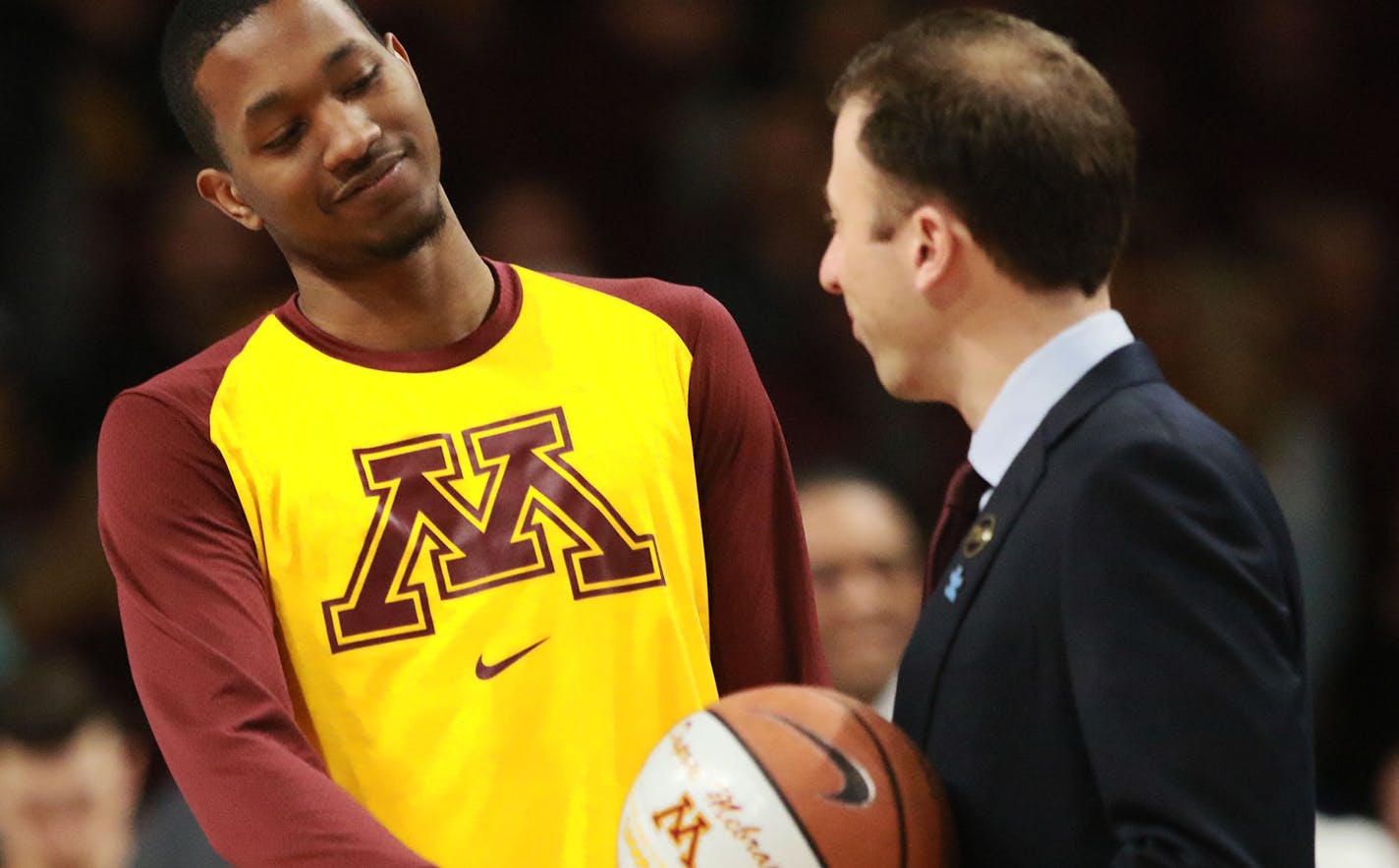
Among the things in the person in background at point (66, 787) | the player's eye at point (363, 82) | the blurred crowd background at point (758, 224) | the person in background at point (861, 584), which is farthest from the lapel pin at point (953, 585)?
the blurred crowd background at point (758, 224)

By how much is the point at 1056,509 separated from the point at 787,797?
0.45 metres

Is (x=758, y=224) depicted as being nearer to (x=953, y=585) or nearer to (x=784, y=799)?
(x=953, y=585)

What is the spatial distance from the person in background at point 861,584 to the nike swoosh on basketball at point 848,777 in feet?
8.48

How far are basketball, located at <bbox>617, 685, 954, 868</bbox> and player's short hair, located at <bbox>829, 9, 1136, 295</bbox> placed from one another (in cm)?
59

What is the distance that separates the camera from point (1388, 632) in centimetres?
Result: 619

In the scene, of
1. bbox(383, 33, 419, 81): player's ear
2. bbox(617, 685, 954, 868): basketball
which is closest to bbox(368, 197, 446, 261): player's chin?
bbox(383, 33, 419, 81): player's ear

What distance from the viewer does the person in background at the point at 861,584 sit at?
4.96m

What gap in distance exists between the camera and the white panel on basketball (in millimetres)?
2256

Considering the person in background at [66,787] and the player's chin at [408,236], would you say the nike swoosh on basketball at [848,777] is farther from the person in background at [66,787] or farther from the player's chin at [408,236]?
the person in background at [66,787]

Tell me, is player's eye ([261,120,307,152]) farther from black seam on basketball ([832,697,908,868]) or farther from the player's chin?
black seam on basketball ([832,697,908,868])

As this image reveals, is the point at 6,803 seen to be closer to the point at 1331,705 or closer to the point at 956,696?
the point at 956,696

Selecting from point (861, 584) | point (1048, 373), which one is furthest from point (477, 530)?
point (861, 584)

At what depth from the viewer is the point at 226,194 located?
282cm

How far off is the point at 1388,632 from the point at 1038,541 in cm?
440
